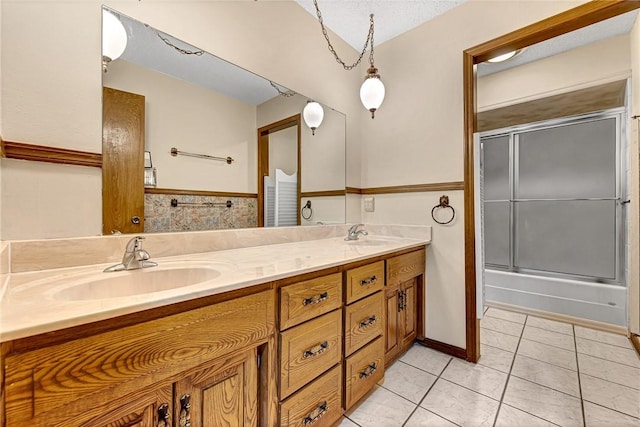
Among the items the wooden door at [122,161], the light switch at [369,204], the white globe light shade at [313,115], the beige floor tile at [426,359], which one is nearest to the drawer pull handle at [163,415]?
the wooden door at [122,161]

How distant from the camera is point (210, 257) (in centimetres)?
122

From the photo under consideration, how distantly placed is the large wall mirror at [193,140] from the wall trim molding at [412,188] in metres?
0.72

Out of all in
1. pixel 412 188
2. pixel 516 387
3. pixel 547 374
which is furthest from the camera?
pixel 412 188

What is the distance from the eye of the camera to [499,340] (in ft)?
6.89

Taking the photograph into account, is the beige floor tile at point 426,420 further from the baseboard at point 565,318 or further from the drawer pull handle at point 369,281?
the baseboard at point 565,318

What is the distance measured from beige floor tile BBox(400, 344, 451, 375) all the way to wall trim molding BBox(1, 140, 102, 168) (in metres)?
2.07

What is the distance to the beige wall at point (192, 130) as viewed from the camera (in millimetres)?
1180

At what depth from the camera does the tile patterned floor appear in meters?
1.29

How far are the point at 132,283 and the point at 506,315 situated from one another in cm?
316

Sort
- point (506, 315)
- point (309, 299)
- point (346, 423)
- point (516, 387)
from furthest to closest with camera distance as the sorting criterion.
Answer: point (506, 315)
point (516, 387)
point (346, 423)
point (309, 299)

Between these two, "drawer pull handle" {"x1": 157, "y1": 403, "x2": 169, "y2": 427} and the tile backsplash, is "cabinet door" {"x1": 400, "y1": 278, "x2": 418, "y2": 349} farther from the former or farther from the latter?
"drawer pull handle" {"x1": 157, "y1": 403, "x2": 169, "y2": 427}

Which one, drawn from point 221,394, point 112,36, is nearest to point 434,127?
point 112,36

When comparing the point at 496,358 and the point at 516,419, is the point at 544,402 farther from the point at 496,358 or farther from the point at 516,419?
the point at 496,358

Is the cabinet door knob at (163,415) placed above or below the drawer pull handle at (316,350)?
above
